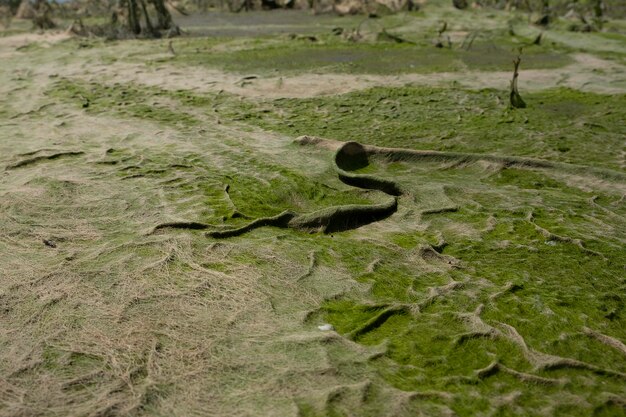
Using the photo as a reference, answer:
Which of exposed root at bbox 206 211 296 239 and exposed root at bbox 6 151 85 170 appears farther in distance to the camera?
exposed root at bbox 6 151 85 170

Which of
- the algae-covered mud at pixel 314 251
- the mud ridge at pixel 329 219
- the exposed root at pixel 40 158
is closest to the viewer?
the algae-covered mud at pixel 314 251

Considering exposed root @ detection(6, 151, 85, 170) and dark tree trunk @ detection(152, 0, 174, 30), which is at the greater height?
dark tree trunk @ detection(152, 0, 174, 30)

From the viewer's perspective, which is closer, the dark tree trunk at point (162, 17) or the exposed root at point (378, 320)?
the exposed root at point (378, 320)

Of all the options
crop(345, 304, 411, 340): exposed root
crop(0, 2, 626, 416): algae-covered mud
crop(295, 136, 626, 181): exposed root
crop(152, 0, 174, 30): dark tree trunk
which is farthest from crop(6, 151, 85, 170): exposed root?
crop(152, 0, 174, 30): dark tree trunk

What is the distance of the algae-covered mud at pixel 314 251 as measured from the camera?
2104 millimetres

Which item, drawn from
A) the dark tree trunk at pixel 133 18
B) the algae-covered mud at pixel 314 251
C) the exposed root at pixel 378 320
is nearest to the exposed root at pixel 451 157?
the algae-covered mud at pixel 314 251

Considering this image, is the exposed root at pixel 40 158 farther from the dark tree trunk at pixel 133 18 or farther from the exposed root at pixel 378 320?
the dark tree trunk at pixel 133 18

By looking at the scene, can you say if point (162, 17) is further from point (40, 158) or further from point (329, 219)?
point (329, 219)

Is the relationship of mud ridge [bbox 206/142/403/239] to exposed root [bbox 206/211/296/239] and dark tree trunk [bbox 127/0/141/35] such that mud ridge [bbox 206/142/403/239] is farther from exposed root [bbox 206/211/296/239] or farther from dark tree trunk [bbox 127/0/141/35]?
dark tree trunk [bbox 127/0/141/35]

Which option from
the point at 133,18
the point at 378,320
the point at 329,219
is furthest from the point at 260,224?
the point at 133,18

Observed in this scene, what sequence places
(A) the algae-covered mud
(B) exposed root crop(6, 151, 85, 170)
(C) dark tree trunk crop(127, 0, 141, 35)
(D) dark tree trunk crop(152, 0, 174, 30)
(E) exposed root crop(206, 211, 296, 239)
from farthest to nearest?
1. (D) dark tree trunk crop(152, 0, 174, 30)
2. (C) dark tree trunk crop(127, 0, 141, 35)
3. (B) exposed root crop(6, 151, 85, 170)
4. (E) exposed root crop(206, 211, 296, 239)
5. (A) the algae-covered mud

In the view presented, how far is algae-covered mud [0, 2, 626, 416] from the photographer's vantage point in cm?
210

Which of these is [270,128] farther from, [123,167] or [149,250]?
[149,250]

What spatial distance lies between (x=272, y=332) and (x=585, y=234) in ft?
6.35
